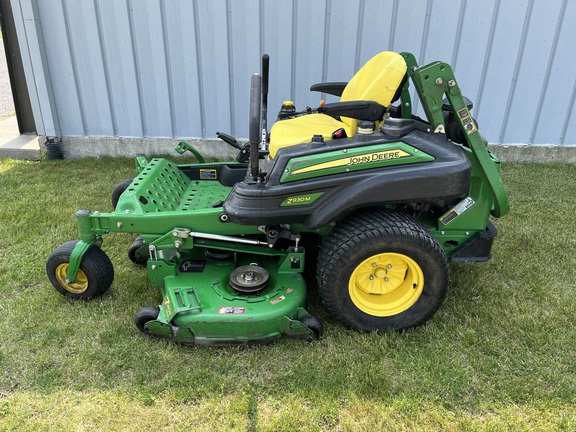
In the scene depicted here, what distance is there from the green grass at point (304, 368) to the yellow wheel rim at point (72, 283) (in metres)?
0.08

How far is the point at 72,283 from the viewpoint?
2.77 metres

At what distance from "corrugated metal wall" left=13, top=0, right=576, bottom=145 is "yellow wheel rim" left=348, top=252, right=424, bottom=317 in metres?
3.07

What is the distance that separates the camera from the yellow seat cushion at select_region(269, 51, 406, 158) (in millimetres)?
2633

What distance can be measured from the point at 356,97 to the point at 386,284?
1.22 meters

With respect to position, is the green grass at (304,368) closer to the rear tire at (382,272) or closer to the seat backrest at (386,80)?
the rear tire at (382,272)

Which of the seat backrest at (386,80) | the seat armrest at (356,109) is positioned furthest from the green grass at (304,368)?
the seat backrest at (386,80)

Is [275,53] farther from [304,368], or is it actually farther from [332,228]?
[304,368]

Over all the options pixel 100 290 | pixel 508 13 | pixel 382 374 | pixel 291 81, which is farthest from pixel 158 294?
pixel 508 13

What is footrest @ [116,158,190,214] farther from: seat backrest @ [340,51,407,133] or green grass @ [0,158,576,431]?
seat backrest @ [340,51,407,133]

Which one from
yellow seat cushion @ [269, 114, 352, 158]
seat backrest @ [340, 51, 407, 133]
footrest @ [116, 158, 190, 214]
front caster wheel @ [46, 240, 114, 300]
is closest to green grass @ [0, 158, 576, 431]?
front caster wheel @ [46, 240, 114, 300]

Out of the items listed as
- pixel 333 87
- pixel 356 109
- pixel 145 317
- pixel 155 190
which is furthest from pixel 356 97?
pixel 145 317

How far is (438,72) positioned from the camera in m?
2.46

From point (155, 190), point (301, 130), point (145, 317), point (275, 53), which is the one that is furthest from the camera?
point (275, 53)

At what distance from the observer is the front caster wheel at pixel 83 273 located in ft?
8.93
